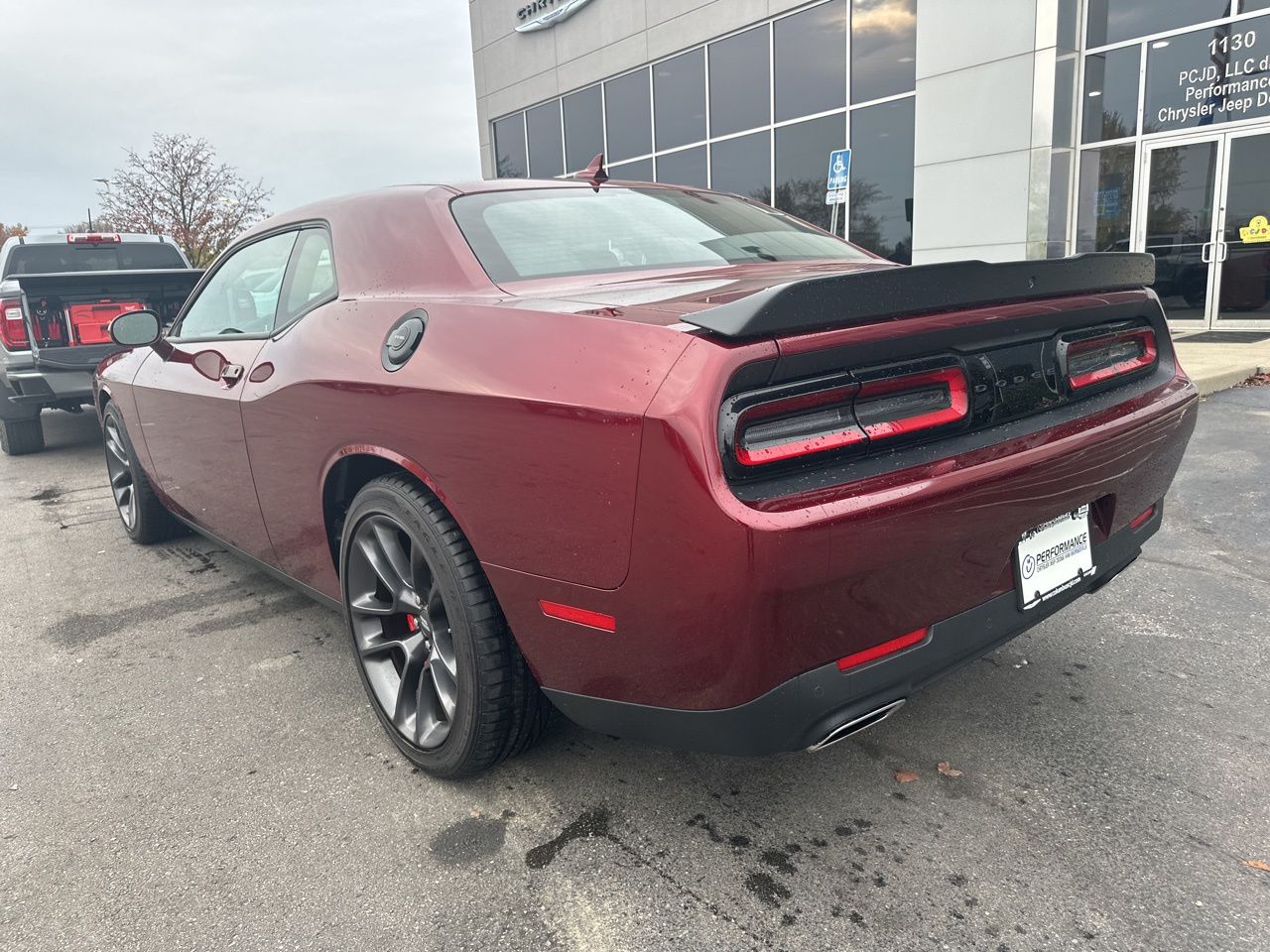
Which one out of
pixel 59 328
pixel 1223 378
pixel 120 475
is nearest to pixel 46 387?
pixel 59 328

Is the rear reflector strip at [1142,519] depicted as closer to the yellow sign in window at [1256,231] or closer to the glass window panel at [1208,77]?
the yellow sign in window at [1256,231]

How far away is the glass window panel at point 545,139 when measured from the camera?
18.2 m

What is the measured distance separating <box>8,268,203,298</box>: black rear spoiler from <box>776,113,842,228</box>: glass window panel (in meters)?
9.18

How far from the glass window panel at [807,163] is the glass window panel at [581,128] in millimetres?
4357

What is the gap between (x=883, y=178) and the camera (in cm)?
1272

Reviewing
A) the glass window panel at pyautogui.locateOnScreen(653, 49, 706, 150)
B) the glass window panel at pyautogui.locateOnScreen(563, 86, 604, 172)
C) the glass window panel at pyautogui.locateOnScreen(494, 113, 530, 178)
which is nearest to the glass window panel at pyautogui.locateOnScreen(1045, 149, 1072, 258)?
the glass window panel at pyautogui.locateOnScreen(653, 49, 706, 150)

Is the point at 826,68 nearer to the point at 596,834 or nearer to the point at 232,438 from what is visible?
the point at 232,438

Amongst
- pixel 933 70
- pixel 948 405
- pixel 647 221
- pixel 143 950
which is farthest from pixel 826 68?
pixel 143 950

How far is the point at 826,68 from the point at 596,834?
13.1 m

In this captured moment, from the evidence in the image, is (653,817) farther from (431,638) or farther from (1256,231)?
(1256,231)

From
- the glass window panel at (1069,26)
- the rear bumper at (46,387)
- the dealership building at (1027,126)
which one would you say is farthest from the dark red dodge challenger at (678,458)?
the glass window panel at (1069,26)

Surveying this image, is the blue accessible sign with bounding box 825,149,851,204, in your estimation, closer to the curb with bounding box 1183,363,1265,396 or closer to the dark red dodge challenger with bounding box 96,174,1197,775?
the curb with bounding box 1183,363,1265,396

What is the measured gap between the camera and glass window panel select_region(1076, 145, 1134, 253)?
11258 mm

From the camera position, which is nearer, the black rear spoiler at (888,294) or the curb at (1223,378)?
the black rear spoiler at (888,294)
